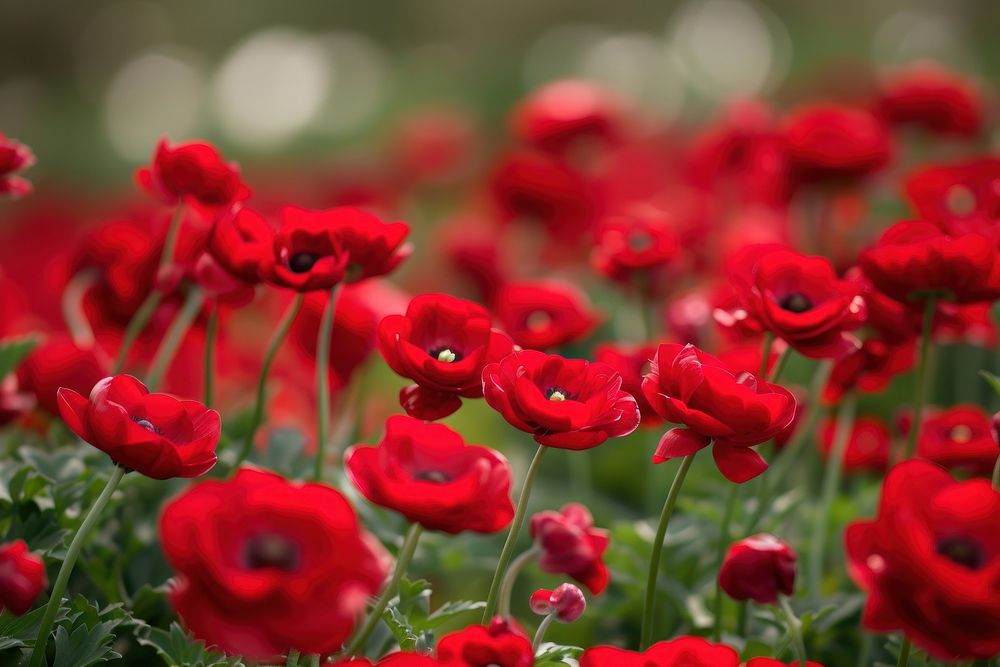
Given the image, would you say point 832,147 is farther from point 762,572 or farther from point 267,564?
point 267,564

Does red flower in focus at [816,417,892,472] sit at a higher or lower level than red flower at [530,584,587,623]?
lower

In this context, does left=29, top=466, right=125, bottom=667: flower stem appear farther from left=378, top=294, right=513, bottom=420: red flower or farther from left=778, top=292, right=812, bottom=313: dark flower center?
left=778, top=292, right=812, bottom=313: dark flower center

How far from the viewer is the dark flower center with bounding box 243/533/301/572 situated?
1.88 feet

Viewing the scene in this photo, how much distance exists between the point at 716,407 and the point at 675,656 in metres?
0.18

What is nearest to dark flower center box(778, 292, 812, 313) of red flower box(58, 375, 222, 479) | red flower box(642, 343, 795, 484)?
red flower box(642, 343, 795, 484)

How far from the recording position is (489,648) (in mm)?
653

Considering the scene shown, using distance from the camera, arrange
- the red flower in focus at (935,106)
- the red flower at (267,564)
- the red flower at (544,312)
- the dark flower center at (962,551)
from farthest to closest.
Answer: the red flower in focus at (935,106) → the red flower at (544,312) → the dark flower center at (962,551) → the red flower at (267,564)

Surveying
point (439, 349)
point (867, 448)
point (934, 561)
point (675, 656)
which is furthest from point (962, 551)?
point (867, 448)

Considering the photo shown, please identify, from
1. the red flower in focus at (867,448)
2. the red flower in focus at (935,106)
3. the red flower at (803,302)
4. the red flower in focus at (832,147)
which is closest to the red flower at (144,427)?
the red flower at (803,302)

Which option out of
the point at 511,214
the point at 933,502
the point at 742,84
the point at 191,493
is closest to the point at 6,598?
the point at 191,493

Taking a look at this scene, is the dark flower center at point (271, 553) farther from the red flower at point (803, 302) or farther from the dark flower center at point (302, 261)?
the red flower at point (803, 302)

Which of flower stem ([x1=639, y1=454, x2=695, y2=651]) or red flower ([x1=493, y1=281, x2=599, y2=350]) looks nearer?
flower stem ([x1=639, y1=454, x2=695, y2=651])

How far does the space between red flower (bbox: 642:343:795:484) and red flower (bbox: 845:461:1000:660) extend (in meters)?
0.09

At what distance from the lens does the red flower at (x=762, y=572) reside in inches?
29.5
